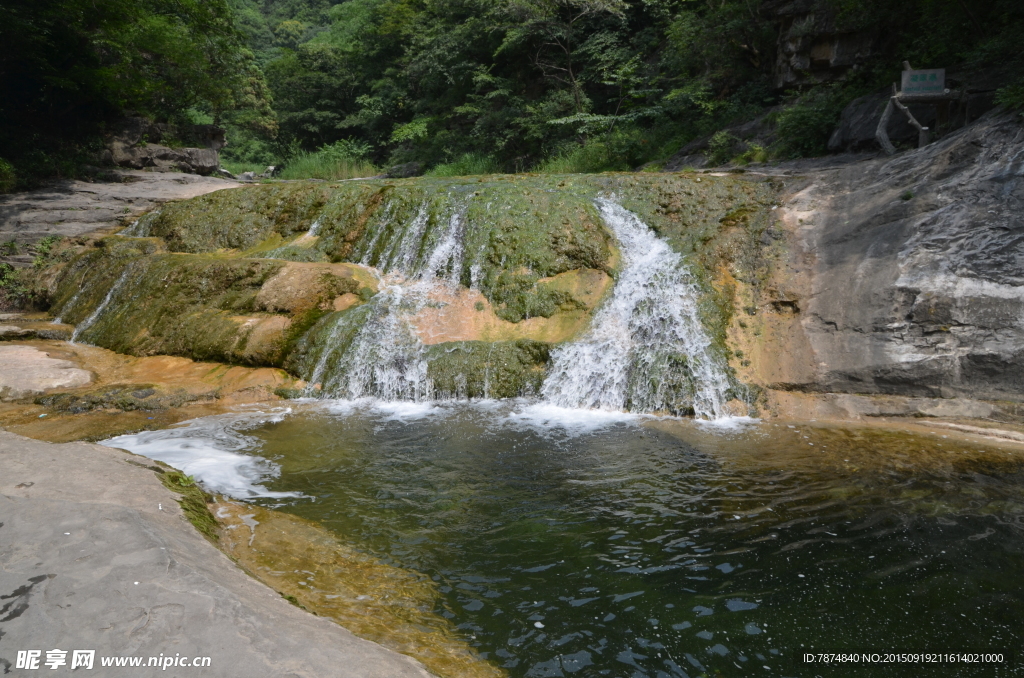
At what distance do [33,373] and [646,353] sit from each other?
310 inches

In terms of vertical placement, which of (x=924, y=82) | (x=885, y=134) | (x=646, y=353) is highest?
(x=924, y=82)

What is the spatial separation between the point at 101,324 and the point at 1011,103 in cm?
1330

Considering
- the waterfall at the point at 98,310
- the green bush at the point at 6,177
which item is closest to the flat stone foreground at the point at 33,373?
the waterfall at the point at 98,310

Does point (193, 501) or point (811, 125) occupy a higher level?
point (811, 125)

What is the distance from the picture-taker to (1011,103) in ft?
26.6

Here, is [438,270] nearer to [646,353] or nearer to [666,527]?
[646,353]

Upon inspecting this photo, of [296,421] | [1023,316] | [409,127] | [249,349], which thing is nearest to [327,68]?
[409,127]

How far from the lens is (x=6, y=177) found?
48.4 feet

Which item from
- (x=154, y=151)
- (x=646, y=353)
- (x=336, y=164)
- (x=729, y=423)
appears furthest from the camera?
(x=336, y=164)

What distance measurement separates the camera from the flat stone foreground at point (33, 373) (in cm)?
814

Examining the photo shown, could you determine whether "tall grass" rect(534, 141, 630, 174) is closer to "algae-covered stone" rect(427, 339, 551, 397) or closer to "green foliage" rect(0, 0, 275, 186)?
"algae-covered stone" rect(427, 339, 551, 397)

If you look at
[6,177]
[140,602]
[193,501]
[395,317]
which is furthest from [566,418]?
[6,177]

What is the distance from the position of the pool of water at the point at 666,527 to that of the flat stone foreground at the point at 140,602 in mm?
1040

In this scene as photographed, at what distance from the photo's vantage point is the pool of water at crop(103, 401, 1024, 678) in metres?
3.32
